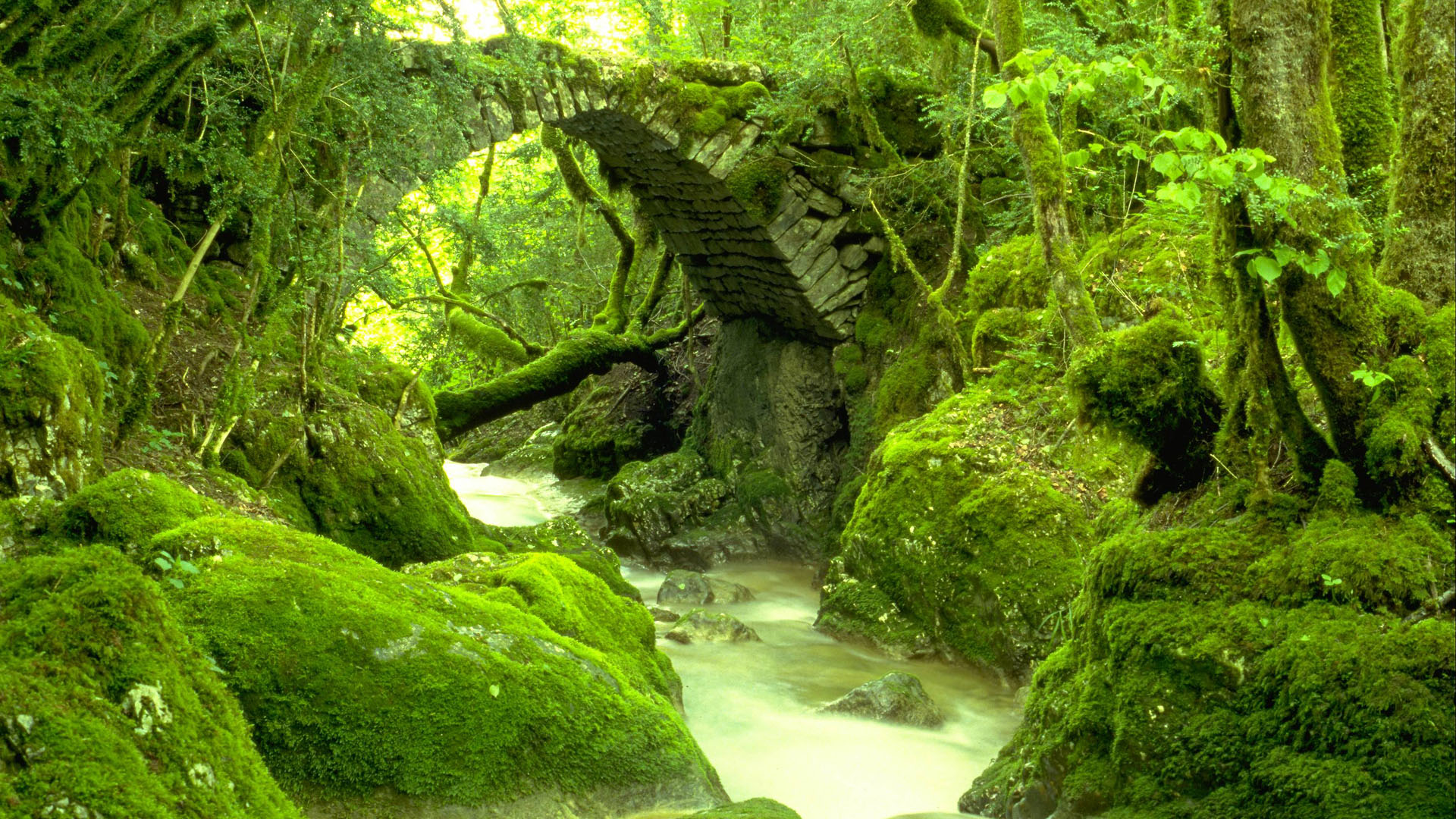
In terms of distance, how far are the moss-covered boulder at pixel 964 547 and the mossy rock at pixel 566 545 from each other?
1806 mm

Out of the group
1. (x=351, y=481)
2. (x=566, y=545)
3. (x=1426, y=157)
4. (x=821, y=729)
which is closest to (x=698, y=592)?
(x=566, y=545)

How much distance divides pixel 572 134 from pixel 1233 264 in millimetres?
8393

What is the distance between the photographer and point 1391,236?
3.66 meters

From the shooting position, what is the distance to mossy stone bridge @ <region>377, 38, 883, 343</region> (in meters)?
9.80

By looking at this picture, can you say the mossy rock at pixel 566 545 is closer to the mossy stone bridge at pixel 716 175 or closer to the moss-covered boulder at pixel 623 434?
the mossy stone bridge at pixel 716 175

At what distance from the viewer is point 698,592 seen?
31.0ft

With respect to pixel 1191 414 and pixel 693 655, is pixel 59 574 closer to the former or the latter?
pixel 1191 414

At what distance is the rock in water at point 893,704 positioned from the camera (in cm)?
593

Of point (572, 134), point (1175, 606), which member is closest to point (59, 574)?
point (1175, 606)

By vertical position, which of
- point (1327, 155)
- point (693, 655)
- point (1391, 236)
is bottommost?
point (693, 655)

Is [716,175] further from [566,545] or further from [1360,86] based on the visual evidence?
[1360,86]

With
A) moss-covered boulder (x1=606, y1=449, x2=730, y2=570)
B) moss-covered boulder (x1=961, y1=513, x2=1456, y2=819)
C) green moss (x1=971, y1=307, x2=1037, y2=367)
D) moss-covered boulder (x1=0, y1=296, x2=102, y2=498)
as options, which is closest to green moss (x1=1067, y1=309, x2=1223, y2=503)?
moss-covered boulder (x1=961, y1=513, x2=1456, y2=819)

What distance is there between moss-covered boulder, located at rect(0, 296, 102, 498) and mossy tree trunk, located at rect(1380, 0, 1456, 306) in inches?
215

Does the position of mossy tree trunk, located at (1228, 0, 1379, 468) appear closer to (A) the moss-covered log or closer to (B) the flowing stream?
(B) the flowing stream
